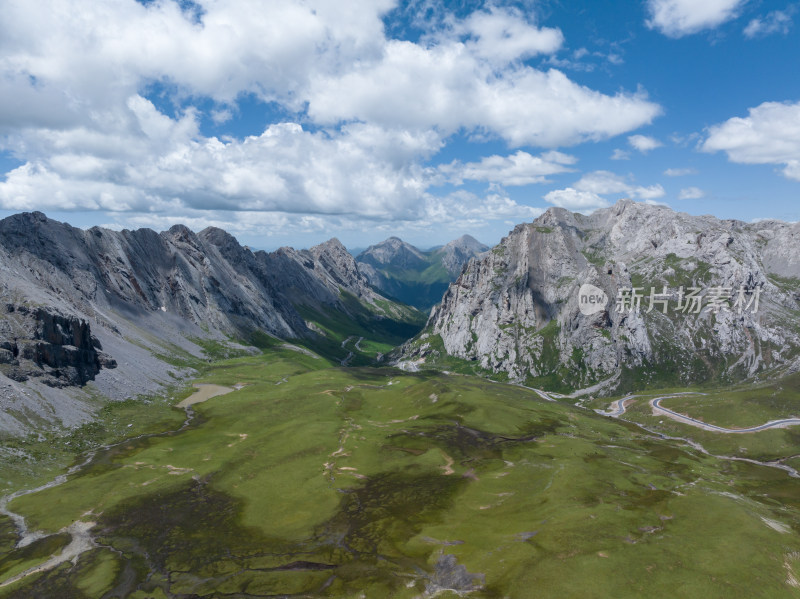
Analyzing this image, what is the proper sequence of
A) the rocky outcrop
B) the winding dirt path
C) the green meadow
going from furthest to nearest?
1. the rocky outcrop
2. the winding dirt path
3. the green meadow

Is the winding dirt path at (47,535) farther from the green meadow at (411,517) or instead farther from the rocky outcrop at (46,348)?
the rocky outcrop at (46,348)

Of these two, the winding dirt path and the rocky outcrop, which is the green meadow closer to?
the winding dirt path

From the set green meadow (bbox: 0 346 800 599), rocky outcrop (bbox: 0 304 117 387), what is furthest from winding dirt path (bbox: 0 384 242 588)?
rocky outcrop (bbox: 0 304 117 387)

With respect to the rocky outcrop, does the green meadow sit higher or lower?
lower

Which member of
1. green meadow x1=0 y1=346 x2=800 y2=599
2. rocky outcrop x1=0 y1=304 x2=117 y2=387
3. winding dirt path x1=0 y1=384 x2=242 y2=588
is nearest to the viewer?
green meadow x1=0 y1=346 x2=800 y2=599

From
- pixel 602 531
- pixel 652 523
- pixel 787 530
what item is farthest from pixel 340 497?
pixel 787 530

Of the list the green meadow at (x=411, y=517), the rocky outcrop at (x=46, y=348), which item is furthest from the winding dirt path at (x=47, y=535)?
the rocky outcrop at (x=46, y=348)

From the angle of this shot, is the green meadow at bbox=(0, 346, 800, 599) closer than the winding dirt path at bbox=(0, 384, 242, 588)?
Yes

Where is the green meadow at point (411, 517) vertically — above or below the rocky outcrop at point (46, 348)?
below
